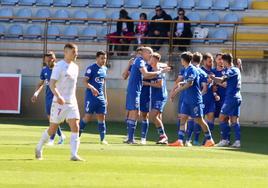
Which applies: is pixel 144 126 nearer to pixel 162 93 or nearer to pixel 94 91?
pixel 162 93

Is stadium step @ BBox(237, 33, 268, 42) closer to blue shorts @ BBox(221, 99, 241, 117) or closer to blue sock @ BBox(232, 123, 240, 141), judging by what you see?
blue shorts @ BBox(221, 99, 241, 117)

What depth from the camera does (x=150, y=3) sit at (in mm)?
31641

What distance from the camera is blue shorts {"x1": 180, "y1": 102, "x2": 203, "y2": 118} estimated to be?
18938 mm

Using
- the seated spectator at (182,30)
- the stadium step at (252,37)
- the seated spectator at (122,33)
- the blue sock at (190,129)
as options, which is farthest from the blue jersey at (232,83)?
the seated spectator at (122,33)

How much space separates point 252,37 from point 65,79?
622 inches

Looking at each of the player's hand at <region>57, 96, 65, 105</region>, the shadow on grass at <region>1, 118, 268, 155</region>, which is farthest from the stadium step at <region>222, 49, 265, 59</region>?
the player's hand at <region>57, 96, 65, 105</region>

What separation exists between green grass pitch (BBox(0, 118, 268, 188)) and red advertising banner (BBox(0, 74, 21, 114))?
8.92m

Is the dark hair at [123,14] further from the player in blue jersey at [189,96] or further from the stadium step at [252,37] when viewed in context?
the player in blue jersey at [189,96]

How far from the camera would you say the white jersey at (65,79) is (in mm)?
14320

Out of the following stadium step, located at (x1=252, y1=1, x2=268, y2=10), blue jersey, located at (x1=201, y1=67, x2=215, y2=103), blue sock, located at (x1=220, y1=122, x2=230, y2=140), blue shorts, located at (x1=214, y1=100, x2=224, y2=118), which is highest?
stadium step, located at (x1=252, y1=1, x2=268, y2=10)

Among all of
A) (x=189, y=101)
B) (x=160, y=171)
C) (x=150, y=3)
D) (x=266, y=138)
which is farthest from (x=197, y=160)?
(x=150, y=3)

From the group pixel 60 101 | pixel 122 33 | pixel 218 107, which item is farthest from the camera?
pixel 122 33

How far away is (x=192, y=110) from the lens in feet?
62.2

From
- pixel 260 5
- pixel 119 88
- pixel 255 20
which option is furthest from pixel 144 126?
pixel 260 5
